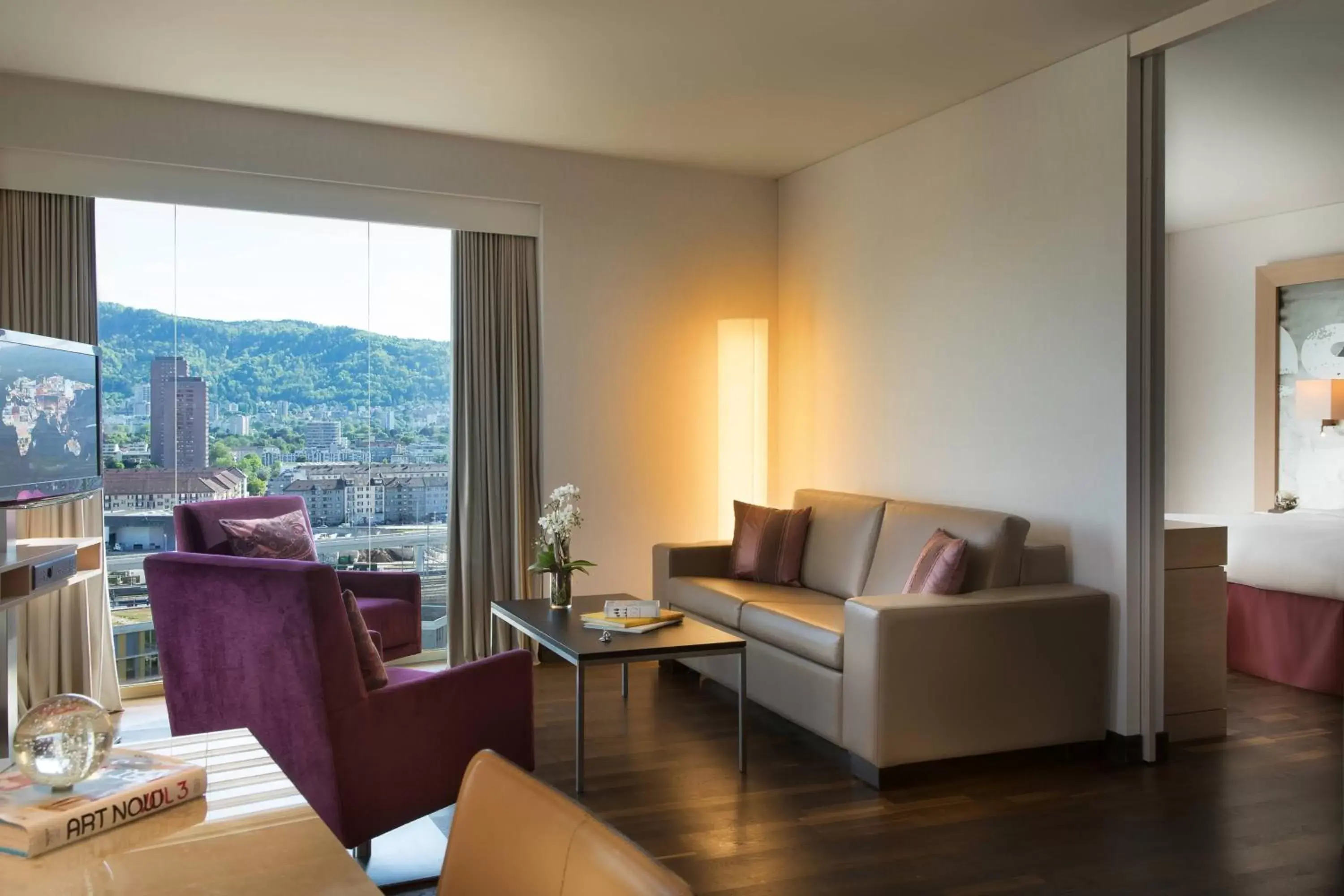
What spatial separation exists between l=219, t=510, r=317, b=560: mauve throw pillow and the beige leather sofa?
2.15 metres

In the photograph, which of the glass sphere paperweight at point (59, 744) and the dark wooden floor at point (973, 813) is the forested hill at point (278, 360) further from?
the glass sphere paperweight at point (59, 744)

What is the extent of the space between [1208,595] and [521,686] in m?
3.00

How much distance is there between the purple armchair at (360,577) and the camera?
471cm

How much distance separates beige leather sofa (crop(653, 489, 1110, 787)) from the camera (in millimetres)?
3811

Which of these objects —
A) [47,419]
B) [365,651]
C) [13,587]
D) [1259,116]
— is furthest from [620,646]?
[1259,116]

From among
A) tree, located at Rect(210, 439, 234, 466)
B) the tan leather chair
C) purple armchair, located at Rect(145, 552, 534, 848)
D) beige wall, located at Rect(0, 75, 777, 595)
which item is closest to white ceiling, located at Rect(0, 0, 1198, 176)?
beige wall, located at Rect(0, 75, 777, 595)

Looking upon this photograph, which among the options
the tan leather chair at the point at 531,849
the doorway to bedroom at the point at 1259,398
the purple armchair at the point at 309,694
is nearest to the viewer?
the tan leather chair at the point at 531,849

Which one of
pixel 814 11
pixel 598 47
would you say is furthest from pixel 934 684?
pixel 598 47

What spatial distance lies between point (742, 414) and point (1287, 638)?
10.3 feet

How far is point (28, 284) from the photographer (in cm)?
489

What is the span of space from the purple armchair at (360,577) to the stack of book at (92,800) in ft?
10.6

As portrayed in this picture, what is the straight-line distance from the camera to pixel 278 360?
5.61 metres

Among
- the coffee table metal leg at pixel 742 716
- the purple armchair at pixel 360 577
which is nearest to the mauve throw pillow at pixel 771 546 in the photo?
the coffee table metal leg at pixel 742 716

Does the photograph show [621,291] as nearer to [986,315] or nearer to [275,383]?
[275,383]
